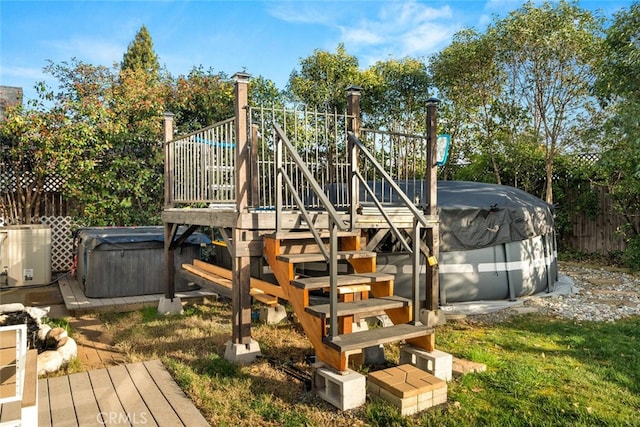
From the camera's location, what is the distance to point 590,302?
6.26 m

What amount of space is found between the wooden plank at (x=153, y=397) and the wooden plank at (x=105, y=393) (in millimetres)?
159

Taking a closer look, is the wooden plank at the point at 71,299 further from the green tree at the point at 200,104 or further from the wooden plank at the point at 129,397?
the green tree at the point at 200,104

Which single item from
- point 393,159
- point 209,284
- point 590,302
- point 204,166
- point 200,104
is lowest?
point 590,302

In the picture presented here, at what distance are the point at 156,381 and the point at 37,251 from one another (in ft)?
16.7

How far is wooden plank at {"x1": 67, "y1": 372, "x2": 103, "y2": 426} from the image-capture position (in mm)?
2713

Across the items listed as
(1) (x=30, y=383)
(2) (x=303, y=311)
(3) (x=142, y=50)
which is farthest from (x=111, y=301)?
(3) (x=142, y=50)

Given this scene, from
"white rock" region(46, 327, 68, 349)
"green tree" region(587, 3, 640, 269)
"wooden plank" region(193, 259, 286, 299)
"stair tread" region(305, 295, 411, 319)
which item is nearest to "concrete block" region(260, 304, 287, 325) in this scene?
"wooden plank" region(193, 259, 286, 299)

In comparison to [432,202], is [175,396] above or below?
below

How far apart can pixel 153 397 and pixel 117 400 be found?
0.75 ft

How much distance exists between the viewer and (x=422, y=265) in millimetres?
5863

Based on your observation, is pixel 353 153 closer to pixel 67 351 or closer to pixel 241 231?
→ pixel 241 231

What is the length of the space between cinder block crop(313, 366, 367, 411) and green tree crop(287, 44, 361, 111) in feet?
35.1

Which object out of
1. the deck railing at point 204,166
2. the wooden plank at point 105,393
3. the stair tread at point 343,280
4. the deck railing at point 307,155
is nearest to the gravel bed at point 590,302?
the stair tread at point 343,280

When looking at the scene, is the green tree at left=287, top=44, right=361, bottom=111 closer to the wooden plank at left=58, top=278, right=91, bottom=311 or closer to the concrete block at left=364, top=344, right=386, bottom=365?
the wooden plank at left=58, top=278, right=91, bottom=311
